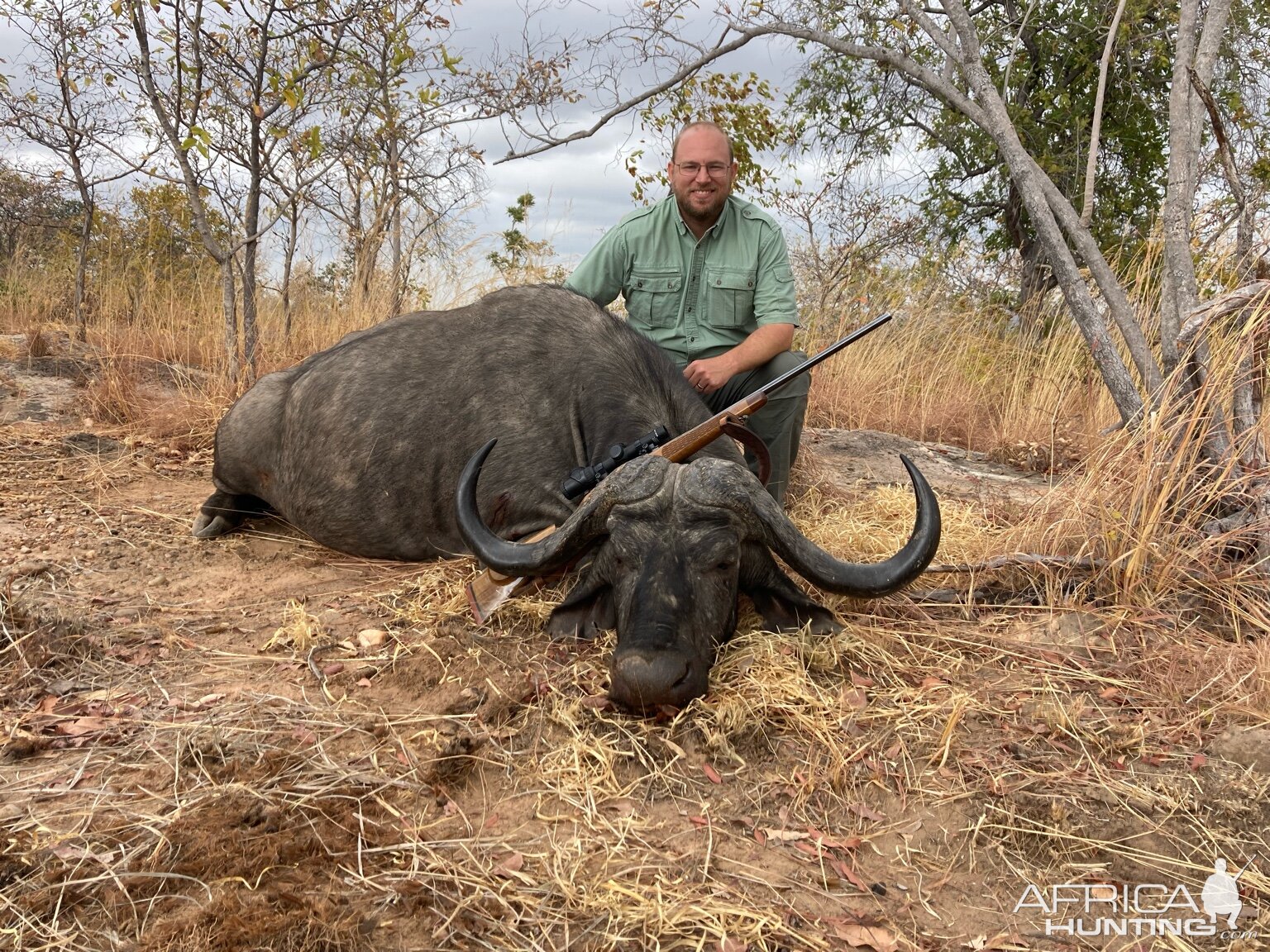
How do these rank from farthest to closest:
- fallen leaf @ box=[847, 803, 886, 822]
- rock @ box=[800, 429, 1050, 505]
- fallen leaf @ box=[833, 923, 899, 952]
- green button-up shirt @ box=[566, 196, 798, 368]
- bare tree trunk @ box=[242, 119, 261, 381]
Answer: bare tree trunk @ box=[242, 119, 261, 381] < rock @ box=[800, 429, 1050, 505] < green button-up shirt @ box=[566, 196, 798, 368] < fallen leaf @ box=[847, 803, 886, 822] < fallen leaf @ box=[833, 923, 899, 952]

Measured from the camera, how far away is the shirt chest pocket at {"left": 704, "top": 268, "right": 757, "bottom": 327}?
496cm

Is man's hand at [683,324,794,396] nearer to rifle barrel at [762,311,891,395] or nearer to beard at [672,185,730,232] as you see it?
rifle barrel at [762,311,891,395]

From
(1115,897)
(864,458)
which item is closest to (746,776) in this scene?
(1115,897)

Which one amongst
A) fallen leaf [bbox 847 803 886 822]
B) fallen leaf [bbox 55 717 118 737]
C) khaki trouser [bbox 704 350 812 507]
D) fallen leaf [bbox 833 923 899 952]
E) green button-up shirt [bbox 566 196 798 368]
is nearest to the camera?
fallen leaf [bbox 833 923 899 952]

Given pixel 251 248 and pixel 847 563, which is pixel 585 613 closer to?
pixel 847 563

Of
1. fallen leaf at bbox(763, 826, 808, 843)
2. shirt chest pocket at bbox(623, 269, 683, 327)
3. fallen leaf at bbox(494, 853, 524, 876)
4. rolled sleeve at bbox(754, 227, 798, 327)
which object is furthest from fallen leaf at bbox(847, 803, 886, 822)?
shirt chest pocket at bbox(623, 269, 683, 327)

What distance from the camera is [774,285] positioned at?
4910mm

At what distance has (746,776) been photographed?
252 cm

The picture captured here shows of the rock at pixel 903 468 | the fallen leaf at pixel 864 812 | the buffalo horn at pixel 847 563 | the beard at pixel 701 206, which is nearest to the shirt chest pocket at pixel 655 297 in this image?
the beard at pixel 701 206

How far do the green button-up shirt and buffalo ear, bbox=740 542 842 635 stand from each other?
6.81 feet

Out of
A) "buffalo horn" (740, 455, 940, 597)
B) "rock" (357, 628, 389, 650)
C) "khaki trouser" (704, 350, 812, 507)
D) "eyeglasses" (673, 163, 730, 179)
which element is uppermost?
"eyeglasses" (673, 163, 730, 179)

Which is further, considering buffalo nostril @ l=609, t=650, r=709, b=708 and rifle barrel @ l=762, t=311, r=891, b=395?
rifle barrel @ l=762, t=311, r=891, b=395

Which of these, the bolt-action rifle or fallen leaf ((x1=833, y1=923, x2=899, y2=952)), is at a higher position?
the bolt-action rifle

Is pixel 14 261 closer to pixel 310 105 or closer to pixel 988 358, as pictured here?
pixel 310 105
